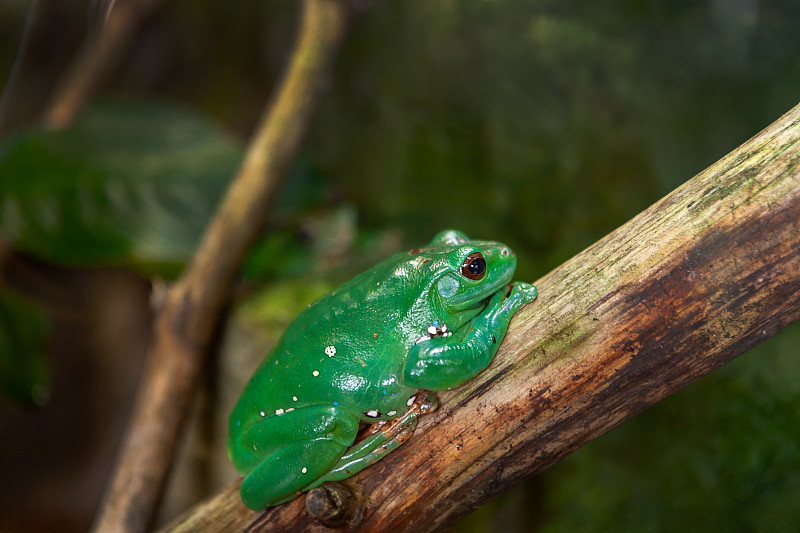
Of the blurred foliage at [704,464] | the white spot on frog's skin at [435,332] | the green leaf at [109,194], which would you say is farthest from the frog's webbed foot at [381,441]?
the green leaf at [109,194]

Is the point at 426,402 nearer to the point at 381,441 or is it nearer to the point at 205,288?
the point at 381,441

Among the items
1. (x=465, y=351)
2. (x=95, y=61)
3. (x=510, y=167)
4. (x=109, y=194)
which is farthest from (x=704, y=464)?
(x=95, y=61)

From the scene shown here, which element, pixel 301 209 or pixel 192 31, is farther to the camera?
pixel 192 31

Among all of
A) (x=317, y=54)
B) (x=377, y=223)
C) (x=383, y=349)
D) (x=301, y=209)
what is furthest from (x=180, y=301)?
(x=383, y=349)

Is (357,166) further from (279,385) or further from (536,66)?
(279,385)

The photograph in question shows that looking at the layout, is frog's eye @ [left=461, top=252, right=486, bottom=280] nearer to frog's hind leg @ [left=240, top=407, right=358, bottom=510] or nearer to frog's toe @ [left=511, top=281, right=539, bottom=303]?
frog's toe @ [left=511, top=281, right=539, bottom=303]
